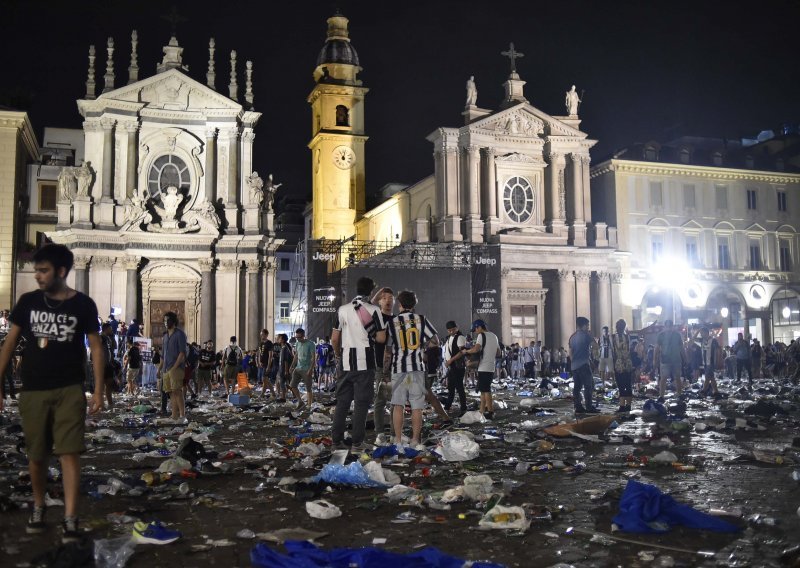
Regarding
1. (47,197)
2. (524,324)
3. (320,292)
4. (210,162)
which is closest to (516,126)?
(524,324)

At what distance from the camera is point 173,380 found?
13.5 m

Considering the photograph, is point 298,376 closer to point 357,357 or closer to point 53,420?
point 357,357

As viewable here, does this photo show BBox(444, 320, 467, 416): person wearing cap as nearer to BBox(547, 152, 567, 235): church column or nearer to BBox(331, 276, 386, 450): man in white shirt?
BBox(331, 276, 386, 450): man in white shirt

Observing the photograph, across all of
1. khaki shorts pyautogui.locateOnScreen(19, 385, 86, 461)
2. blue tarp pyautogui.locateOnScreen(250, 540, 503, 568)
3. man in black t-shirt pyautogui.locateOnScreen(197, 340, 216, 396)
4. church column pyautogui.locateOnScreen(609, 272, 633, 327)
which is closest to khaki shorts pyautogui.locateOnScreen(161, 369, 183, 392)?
man in black t-shirt pyautogui.locateOnScreen(197, 340, 216, 396)

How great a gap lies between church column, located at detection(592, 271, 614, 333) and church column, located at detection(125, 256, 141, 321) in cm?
2437

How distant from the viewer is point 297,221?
8131 cm

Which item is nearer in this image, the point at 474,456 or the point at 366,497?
the point at 366,497

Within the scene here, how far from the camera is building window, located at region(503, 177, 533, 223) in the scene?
147 feet

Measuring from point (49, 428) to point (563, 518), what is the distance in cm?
376

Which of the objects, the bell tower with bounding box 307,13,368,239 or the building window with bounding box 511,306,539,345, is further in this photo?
the bell tower with bounding box 307,13,368,239

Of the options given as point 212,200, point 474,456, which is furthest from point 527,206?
point 474,456

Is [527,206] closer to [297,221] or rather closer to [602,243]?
[602,243]

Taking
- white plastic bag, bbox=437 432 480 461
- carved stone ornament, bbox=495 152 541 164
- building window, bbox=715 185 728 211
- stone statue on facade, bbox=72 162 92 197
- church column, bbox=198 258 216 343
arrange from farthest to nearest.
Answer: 1. building window, bbox=715 185 728 211
2. carved stone ornament, bbox=495 152 541 164
3. church column, bbox=198 258 216 343
4. stone statue on facade, bbox=72 162 92 197
5. white plastic bag, bbox=437 432 480 461

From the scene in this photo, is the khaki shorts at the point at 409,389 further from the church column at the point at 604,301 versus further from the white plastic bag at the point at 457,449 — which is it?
the church column at the point at 604,301
